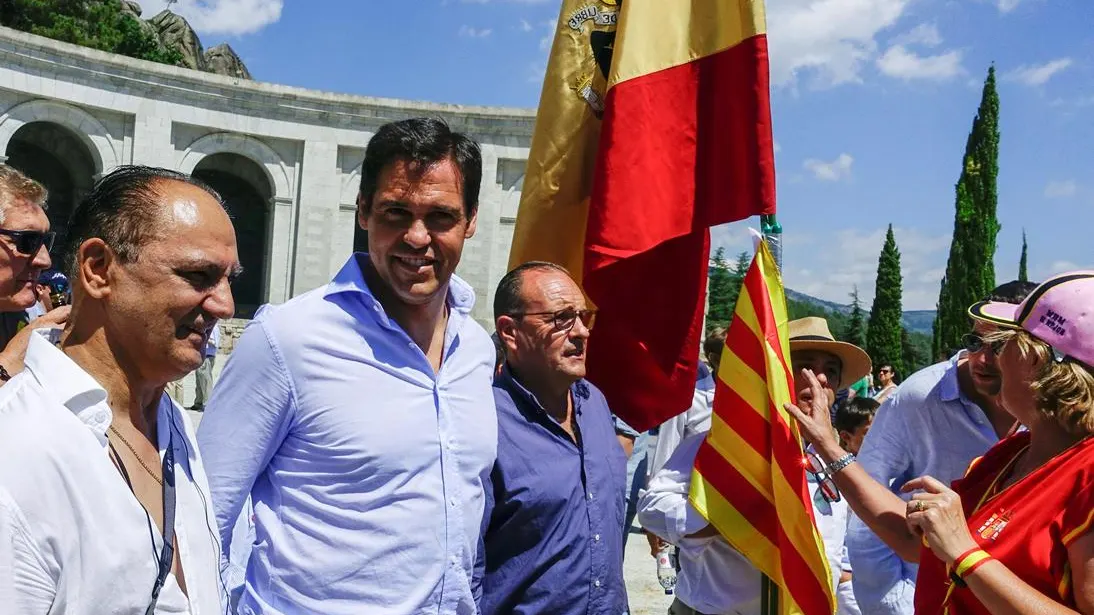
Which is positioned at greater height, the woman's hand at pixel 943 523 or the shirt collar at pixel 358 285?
the shirt collar at pixel 358 285

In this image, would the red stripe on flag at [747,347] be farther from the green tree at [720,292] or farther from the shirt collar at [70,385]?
the green tree at [720,292]

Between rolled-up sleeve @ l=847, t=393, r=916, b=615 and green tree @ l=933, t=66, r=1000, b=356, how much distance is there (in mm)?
35812

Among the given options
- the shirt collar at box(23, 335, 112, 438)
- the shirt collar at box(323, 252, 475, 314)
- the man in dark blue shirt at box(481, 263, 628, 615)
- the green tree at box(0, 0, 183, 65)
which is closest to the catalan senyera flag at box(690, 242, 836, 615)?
the man in dark blue shirt at box(481, 263, 628, 615)

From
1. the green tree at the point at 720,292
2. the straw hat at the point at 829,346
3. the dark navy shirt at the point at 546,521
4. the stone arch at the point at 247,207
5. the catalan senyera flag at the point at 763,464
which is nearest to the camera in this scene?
the dark navy shirt at the point at 546,521

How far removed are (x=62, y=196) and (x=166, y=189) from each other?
2894 centimetres

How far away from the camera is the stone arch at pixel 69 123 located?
22.6 meters

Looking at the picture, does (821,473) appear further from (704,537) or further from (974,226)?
(974,226)

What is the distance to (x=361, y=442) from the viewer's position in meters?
2.57

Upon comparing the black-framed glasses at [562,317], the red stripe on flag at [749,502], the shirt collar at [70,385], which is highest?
the black-framed glasses at [562,317]

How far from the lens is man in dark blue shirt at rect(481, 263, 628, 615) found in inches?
120

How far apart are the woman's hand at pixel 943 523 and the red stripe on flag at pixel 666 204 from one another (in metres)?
1.74

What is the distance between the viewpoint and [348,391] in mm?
2615

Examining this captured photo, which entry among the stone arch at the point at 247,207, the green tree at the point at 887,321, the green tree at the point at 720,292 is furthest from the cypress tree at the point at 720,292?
the stone arch at the point at 247,207

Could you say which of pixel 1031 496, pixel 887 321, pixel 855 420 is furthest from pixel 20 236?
pixel 887 321
